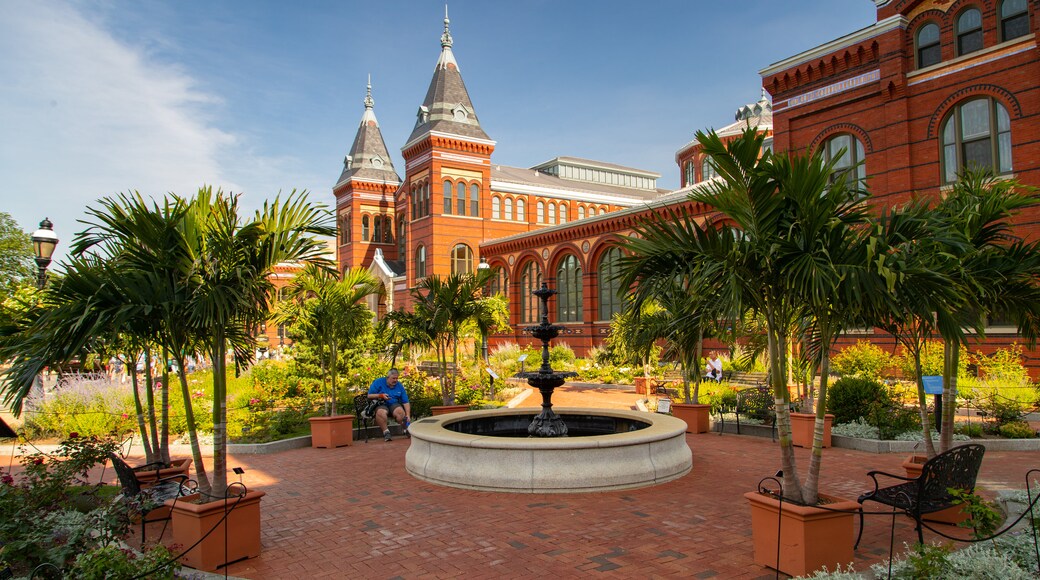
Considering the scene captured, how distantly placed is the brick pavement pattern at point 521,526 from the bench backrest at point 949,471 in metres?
0.71

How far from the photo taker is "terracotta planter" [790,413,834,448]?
37.3ft

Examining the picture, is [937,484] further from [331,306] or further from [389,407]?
[331,306]

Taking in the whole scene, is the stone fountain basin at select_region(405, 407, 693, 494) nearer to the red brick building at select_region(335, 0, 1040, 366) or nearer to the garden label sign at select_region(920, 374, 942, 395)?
the red brick building at select_region(335, 0, 1040, 366)

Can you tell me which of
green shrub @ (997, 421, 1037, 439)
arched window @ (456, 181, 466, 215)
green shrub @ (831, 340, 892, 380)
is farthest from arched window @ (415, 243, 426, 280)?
green shrub @ (997, 421, 1037, 439)

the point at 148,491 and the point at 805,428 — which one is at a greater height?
the point at 148,491

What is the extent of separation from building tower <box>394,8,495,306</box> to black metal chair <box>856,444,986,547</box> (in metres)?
36.3

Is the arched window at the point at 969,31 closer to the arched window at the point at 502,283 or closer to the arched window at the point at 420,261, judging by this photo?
the arched window at the point at 502,283

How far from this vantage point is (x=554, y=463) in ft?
27.8

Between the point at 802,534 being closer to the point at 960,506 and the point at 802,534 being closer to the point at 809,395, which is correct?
the point at 960,506

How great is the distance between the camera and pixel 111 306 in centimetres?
572

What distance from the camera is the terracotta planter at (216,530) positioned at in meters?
5.85

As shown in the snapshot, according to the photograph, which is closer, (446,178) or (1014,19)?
(1014,19)

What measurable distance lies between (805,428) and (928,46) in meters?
16.1

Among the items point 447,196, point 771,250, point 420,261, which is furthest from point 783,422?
point 420,261
